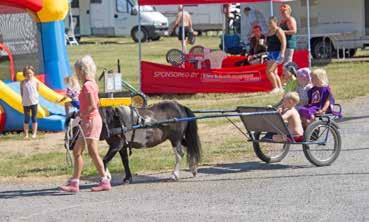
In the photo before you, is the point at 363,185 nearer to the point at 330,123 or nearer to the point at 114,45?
the point at 330,123

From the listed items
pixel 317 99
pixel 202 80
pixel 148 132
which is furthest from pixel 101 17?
pixel 148 132

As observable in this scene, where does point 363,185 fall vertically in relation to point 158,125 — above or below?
below

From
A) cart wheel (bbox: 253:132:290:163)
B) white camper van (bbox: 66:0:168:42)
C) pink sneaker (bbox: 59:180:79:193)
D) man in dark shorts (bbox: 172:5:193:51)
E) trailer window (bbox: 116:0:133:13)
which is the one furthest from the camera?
trailer window (bbox: 116:0:133:13)

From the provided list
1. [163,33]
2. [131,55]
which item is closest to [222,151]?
A: [131,55]

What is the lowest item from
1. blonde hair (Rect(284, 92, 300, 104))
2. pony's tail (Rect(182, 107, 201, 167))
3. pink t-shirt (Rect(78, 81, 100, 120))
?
pony's tail (Rect(182, 107, 201, 167))

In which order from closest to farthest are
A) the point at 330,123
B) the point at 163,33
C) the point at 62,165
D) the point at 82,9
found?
the point at 330,123 < the point at 62,165 < the point at 163,33 < the point at 82,9

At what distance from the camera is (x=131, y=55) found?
32.5 meters

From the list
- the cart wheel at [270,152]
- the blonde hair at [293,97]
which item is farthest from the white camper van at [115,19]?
the blonde hair at [293,97]

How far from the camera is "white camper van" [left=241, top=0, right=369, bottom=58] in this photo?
86.9 feet

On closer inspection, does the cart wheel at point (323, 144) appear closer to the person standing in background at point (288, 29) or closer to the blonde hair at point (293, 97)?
the blonde hair at point (293, 97)

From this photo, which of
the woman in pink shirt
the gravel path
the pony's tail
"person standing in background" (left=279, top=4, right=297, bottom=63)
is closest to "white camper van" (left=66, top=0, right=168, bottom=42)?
"person standing in background" (left=279, top=4, right=297, bottom=63)

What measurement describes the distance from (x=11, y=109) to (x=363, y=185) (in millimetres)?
7274

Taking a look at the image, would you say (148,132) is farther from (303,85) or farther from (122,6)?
(122,6)

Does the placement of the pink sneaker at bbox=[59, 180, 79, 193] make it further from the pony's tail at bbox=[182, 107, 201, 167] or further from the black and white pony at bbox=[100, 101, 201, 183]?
the pony's tail at bbox=[182, 107, 201, 167]
